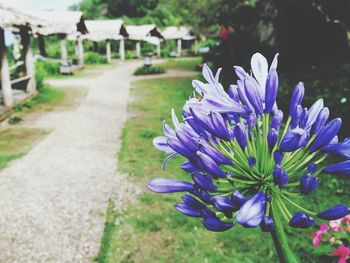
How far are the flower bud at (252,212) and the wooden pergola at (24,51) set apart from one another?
8.40m

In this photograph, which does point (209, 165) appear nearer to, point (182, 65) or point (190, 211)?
point (190, 211)

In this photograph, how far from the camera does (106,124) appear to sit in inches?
396

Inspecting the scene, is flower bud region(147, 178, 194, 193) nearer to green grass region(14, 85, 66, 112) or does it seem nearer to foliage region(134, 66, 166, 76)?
green grass region(14, 85, 66, 112)

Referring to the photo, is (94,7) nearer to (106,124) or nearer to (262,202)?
(106,124)

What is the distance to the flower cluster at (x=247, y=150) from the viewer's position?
1.14m

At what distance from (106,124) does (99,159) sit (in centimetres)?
285

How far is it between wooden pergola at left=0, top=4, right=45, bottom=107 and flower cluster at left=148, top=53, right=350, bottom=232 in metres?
8.15

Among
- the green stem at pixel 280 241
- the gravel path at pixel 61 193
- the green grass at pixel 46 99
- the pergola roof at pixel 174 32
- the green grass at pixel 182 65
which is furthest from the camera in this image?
the pergola roof at pixel 174 32

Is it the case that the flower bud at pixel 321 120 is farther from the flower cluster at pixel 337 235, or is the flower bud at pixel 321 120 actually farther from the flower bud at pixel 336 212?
the flower cluster at pixel 337 235

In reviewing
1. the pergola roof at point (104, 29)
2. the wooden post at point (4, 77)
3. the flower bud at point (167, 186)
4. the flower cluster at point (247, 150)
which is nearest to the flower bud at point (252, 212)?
the flower cluster at point (247, 150)

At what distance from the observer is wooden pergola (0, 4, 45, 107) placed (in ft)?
29.8

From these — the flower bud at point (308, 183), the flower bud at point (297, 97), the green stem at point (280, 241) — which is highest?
the flower bud at point (297, 97)

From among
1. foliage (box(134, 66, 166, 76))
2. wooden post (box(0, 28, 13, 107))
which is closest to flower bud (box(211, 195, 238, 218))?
wooden post (box(0, 28, 13, 107))

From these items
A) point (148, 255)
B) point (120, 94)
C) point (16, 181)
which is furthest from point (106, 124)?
point (148, 255)
